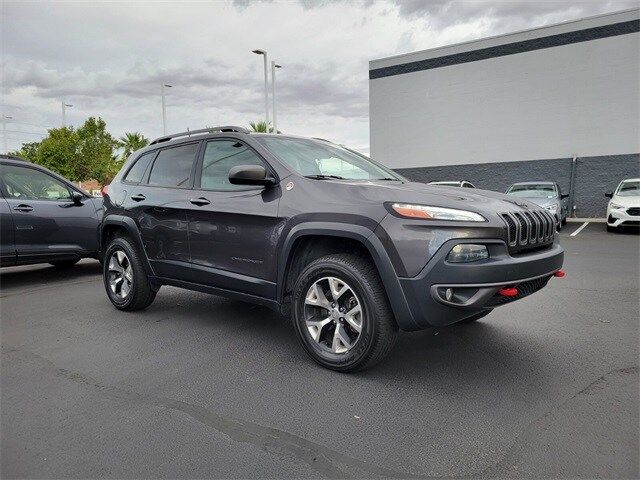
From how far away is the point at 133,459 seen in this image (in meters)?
2.33

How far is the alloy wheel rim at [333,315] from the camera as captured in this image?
10.5ft

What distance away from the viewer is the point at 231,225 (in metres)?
3.86

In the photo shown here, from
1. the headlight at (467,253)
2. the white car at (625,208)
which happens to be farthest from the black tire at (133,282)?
the white car at (625,208)

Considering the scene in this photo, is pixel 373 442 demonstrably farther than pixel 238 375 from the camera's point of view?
No

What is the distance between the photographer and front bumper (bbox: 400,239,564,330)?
2.82 metres

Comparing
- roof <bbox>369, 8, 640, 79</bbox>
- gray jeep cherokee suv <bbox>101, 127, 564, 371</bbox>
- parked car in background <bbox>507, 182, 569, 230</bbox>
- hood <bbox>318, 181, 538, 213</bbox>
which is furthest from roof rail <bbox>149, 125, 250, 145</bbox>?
roof <bbox>369, 8, 640, 79</bbox>

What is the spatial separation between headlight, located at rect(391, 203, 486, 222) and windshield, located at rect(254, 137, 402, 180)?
2.93 feet

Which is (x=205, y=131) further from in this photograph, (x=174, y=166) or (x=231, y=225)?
(x=231, y=225)

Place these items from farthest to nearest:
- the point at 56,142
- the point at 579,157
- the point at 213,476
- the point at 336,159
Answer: the point at 56,142, the point at 579,157, the point at 336,159, the point at 213,476

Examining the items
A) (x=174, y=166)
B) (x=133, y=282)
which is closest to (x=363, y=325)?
(x=174, y=166)

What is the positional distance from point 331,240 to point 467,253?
39.1 inches

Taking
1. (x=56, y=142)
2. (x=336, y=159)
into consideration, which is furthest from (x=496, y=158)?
(x=56, y=142)

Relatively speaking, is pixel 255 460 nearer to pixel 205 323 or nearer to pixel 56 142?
pixel 205 323

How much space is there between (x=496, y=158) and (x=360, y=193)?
62.1 ft
